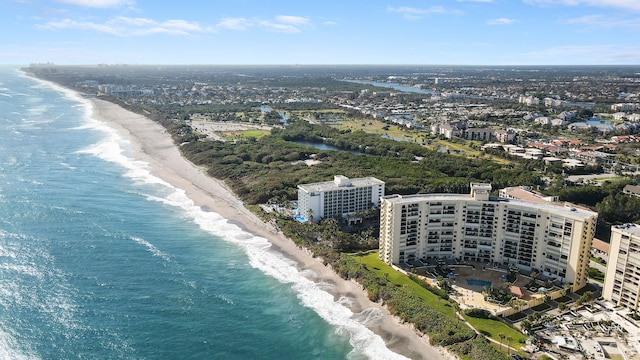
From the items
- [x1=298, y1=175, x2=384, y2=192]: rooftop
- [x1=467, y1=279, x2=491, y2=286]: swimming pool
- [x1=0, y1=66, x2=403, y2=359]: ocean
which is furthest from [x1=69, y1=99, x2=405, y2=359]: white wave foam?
[x1=467, y1=279, x2=491, y2=286]: swimming pool

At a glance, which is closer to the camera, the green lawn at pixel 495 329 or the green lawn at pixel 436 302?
the green lawn at pixel 495 329

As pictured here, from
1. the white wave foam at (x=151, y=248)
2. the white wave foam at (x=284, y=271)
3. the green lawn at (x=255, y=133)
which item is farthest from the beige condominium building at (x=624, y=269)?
the green lawn at (x=255, y=133)

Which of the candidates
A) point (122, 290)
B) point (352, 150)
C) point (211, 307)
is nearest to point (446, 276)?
point (211, 307)

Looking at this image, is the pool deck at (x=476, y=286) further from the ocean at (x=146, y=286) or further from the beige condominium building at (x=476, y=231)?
the ocean at (x=146, y=286)

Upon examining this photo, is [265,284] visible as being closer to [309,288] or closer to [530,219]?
[309,288]

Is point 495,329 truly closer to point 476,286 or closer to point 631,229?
point 476,286

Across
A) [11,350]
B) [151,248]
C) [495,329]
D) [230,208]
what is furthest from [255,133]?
[495,329]

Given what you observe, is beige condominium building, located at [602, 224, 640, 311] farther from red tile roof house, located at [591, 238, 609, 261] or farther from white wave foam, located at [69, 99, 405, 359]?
white wave foam, located at [69, 99, 405, 359]
